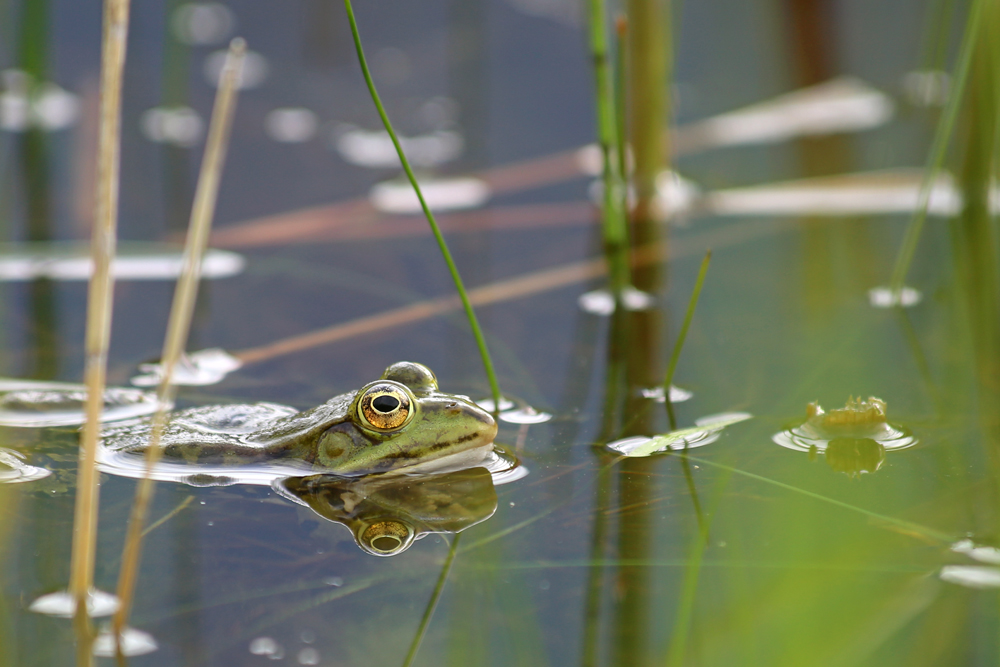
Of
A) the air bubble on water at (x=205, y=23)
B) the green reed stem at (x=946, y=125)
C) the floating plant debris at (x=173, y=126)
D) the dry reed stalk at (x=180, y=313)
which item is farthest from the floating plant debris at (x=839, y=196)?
the air bubble on water at (x=205, y=23)

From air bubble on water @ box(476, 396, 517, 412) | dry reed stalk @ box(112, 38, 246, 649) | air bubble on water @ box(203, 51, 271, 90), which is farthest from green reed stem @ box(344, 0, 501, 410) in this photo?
air bubble on water @ box(203, 51, 271, 90)

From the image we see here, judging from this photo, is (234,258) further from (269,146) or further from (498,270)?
(269,146)

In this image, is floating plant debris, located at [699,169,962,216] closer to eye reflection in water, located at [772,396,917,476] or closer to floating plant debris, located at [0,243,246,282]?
eye reflection in water, located at [772,396,917,476]

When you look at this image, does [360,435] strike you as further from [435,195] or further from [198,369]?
[435,195]

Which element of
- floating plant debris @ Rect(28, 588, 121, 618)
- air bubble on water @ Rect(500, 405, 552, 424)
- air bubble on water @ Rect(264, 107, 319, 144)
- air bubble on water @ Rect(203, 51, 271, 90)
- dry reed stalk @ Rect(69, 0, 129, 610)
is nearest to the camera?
dry reed stalk @ Rect(69, 0, 129, 610)

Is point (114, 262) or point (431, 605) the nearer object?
point (431, 605)

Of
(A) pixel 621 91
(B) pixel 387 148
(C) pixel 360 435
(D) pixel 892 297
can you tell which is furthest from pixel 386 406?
(B) pixel 387 148
